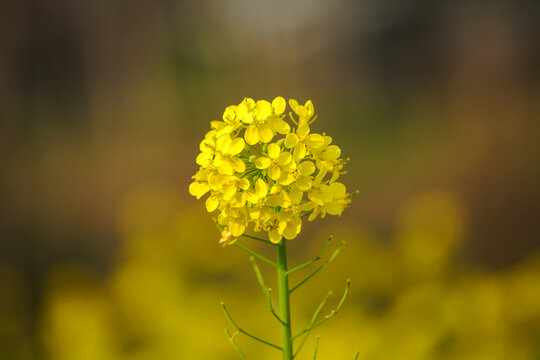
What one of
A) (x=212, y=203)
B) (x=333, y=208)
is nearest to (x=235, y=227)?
(x=212, y=203)

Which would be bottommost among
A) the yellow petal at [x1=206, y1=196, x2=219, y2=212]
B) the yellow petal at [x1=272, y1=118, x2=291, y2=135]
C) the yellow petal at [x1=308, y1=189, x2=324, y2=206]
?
the yellow petal at [x1=308, y1=189, x2=324, y2=206]

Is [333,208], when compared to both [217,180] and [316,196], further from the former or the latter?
[217,180]

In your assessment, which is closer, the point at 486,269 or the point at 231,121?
the point at 231,121

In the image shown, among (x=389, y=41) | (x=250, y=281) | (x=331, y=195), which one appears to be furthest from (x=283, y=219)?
(x=389, y=41)

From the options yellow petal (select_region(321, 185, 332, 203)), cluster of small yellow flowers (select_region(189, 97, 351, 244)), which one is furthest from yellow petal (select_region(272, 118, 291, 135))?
yellow petal (select_region(321, 185, 332, 203))

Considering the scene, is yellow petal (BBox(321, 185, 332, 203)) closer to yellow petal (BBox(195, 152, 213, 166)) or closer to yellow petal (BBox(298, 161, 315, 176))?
yellow petal (BBox(298, 161, 315, 176))

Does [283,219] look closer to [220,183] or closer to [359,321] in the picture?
[220,183]

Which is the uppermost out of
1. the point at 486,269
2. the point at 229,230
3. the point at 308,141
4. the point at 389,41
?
the point at 389,41
